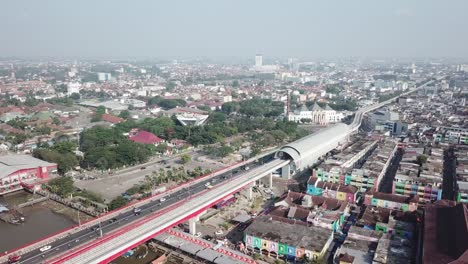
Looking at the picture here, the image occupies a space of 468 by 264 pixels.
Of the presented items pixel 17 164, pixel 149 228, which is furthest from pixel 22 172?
pixel 149 228

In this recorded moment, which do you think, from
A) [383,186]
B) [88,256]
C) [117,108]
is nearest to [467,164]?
[383,186]

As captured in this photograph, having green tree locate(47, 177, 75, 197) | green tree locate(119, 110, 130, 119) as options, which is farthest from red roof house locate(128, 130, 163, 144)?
green tree locate(119, 110, 130, 119)

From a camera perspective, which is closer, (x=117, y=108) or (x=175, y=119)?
(x=175, y=119)

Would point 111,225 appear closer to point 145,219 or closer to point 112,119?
point 145,219

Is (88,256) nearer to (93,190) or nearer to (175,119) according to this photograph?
(93,190)

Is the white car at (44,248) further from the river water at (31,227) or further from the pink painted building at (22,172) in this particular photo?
the pink painted building at (22,172)

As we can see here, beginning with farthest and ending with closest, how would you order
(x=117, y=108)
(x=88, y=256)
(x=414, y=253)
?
(x=117, y=108) < (x=414, y=253) < (x=88, y=256)

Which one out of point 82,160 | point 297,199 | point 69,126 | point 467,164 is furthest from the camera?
point 69,126
